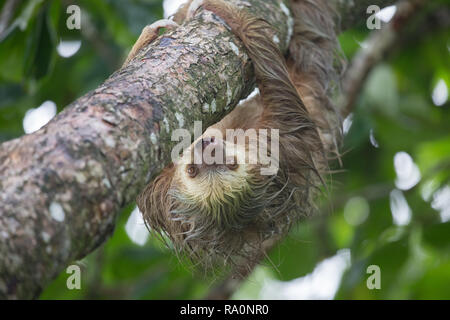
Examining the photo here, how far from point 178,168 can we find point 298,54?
133cm

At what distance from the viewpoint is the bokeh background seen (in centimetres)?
588

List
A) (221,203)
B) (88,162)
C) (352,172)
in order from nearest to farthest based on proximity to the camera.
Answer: (88,162) < (221,203) < (352,172)

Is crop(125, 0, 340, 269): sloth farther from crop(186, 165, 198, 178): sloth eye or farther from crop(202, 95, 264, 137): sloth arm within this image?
crop(202, 95, 264, 137): sloth arm

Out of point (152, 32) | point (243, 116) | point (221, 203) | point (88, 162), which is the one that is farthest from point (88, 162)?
point (243, 116)

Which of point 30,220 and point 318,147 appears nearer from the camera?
point 30,220

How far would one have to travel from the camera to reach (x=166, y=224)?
4.67 metres

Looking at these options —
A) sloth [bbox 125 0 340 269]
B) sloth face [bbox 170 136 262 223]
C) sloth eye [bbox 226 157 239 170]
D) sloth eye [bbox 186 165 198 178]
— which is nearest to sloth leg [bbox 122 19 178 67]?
sloth [bbox 125 0 340 269]

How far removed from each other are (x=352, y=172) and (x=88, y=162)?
581 centimetres

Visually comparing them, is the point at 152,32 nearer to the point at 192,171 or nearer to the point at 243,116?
the point at 192,171

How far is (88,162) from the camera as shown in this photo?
197 centimetres

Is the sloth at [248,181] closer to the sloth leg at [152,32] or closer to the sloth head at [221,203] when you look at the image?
the sloth head at [221,203]
